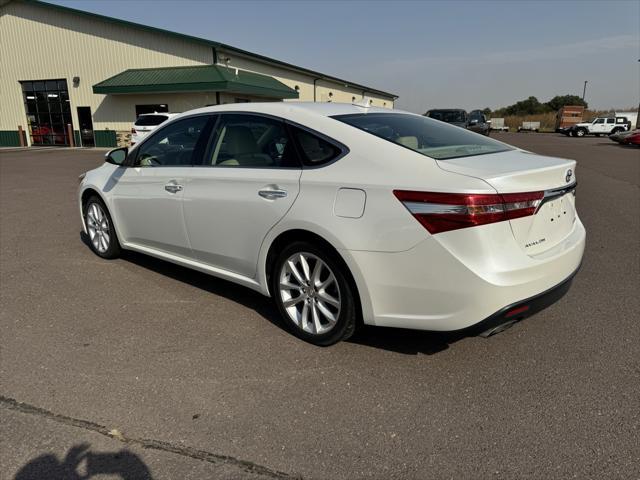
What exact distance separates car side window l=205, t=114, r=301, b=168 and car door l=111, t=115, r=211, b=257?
212 mm

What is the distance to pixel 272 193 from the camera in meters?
3.43

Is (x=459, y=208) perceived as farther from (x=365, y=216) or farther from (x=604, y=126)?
(x=604, y=126)

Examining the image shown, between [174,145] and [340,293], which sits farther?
[174,145]

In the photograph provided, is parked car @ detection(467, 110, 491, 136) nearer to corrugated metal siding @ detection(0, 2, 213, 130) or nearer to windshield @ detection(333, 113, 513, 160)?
corrugated metal siding @ detection(0, 2, 213, 130)

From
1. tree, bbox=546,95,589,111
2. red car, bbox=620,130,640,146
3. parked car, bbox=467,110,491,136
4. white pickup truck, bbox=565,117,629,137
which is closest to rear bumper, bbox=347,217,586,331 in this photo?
parked car, bbox=467,110,491,136

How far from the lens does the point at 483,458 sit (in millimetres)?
2346

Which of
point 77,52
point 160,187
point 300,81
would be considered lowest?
point 160,187

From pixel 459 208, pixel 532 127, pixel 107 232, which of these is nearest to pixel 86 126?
pixel 107 232

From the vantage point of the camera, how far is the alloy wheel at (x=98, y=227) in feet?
17.7

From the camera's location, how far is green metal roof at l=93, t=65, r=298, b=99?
22906 mm

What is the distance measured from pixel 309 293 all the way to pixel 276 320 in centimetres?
64

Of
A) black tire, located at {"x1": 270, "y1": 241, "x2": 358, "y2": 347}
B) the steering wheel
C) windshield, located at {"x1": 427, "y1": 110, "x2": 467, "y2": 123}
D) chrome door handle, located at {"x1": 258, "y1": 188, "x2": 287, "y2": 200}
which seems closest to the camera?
black tire, located at {"x1": 270, "y1": 241, "x2": 358, "y2": 347}

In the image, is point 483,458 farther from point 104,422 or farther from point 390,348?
point 104,422

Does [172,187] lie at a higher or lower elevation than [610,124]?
higher
